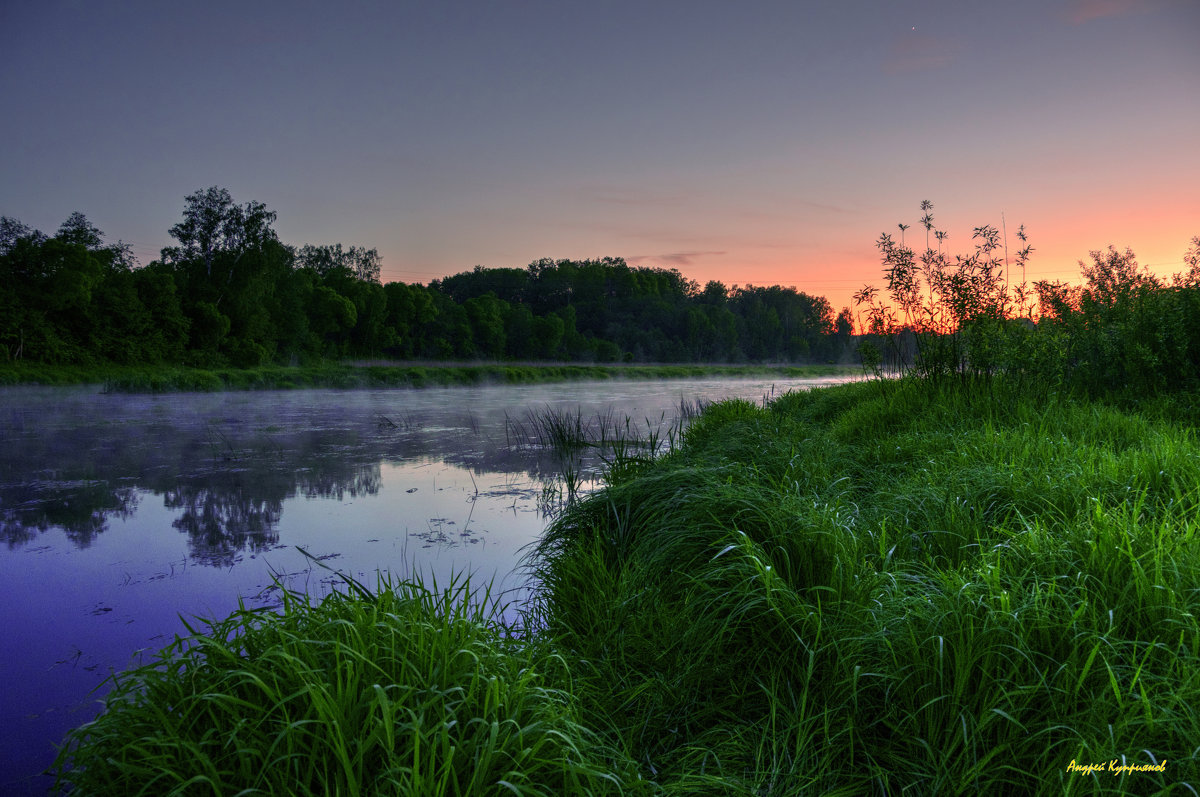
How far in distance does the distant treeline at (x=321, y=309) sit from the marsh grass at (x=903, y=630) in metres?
6.14

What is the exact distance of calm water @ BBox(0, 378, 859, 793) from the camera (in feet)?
10.4

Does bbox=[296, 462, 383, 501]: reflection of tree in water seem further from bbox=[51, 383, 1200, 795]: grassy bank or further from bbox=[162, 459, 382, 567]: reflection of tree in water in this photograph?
bbox=[51, 383, 1200, 795]: grassy bank

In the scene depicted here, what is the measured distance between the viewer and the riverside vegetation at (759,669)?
Answer: 1.59 meters

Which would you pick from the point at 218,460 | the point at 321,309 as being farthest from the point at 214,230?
the point at 218,460

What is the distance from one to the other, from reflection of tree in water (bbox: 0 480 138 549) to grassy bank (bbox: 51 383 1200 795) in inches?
168

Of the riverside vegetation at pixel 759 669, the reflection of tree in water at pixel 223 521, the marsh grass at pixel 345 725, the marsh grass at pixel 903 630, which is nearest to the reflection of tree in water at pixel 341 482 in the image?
the reflection of tree in water at pixel 223 521

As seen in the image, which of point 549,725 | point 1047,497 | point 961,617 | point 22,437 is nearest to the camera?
point 549,725

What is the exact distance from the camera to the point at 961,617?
80.3 inches

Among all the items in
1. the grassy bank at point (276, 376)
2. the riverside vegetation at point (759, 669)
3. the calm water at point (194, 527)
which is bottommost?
the calm water at point (194, 527)

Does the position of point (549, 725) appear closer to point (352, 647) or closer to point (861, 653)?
point (352, 647)

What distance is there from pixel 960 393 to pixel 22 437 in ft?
47.5

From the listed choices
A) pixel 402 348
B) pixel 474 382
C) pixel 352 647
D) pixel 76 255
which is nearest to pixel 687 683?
pixel 352 647

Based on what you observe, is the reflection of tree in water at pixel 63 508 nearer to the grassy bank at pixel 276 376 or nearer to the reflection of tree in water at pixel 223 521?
the reflection of tree in water at pixel 223 521

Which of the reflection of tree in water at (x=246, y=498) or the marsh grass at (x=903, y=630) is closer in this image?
the marsh grass at (x=903, y=630)
